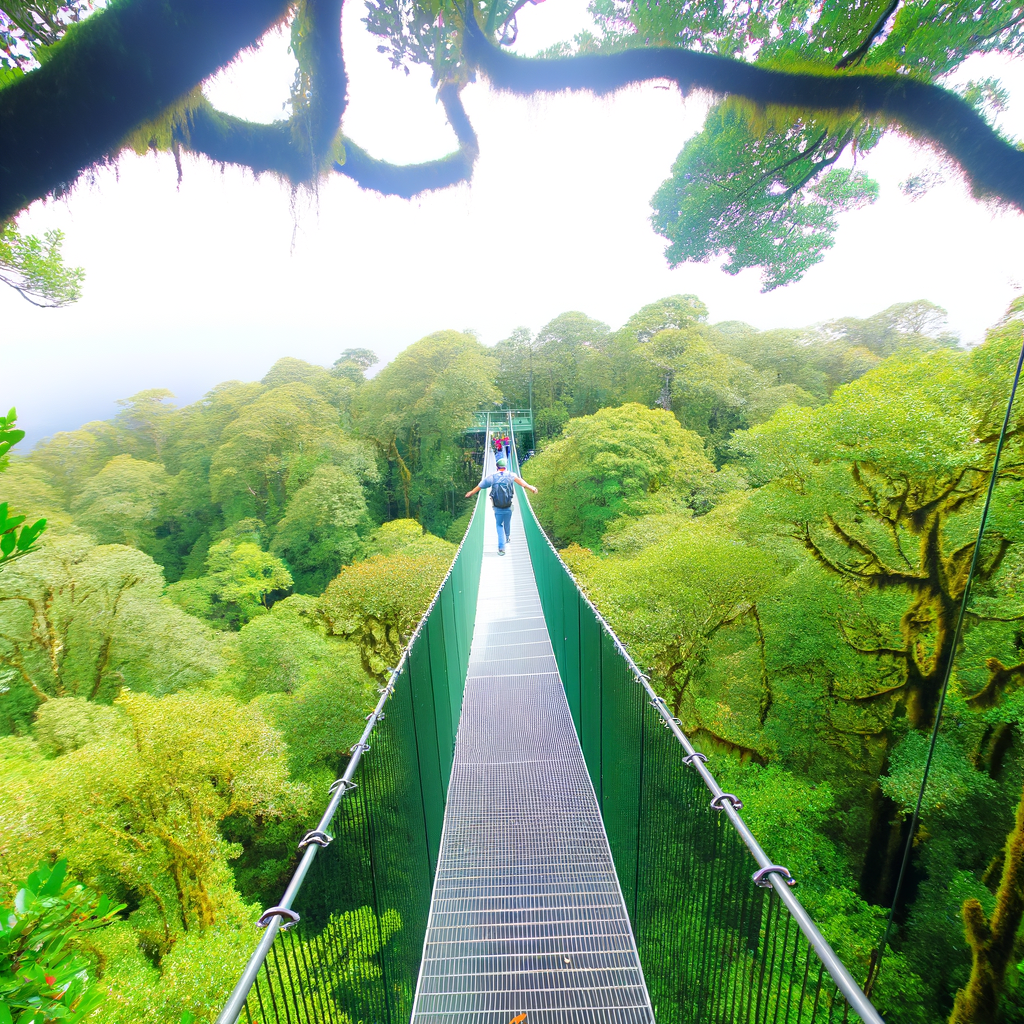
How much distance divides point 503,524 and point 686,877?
5225mm

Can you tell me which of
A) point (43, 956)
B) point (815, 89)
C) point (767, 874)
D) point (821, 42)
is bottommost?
point (43, 956)

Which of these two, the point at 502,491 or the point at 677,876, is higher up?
the point at 502,491

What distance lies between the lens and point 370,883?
70.9 inches

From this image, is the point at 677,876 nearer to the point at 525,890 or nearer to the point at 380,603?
the point at 525,890

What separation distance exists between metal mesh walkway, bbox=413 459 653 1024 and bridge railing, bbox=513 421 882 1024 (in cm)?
14

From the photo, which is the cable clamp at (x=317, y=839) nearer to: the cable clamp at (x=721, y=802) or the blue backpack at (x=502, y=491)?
the cable clamp at (x=721, y=802)

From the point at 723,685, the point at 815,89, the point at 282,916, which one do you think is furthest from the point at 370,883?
the point at 723,685

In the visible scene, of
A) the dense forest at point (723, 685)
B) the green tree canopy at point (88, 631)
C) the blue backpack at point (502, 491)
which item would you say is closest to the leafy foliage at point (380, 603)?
the dense forest at point (723, 685)

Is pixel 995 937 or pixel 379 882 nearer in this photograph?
pixel 379 882

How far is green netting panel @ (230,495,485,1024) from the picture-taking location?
1476mm

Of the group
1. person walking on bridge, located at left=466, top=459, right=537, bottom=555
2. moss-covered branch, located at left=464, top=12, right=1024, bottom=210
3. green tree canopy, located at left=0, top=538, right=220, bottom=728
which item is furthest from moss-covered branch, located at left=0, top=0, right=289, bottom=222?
green tree canopy, located at left=0, top=538, right=220, bottom=728

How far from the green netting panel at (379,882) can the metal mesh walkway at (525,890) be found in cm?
16

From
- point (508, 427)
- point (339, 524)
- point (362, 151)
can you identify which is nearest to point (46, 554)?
point (339, 524)

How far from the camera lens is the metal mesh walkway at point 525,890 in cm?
212
